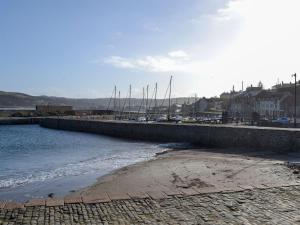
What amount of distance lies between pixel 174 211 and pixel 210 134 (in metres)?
26.1

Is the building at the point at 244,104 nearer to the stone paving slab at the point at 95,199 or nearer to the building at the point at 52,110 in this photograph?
the building at the point at 52,110

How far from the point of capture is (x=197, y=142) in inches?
1451

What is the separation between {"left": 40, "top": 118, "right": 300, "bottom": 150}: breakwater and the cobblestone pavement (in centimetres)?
1621

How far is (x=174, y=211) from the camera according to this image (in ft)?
31.3

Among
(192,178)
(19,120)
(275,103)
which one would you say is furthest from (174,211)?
(19,120)

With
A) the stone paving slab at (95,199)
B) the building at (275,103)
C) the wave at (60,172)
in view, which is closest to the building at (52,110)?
the building at (275,103)

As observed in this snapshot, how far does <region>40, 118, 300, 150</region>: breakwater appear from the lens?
2658 centimetres

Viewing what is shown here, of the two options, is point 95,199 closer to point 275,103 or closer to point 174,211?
point 174,211

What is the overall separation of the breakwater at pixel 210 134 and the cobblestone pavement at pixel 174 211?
53.2 ft

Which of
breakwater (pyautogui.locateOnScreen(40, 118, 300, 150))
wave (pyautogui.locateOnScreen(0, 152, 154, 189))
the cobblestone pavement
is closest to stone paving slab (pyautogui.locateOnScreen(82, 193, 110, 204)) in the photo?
the cobblestone pavement

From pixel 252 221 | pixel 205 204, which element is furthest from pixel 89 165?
pixel 252 221

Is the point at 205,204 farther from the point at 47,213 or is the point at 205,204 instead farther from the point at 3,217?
the point at 3,217

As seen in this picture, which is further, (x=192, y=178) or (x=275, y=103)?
(x=275, y=103)

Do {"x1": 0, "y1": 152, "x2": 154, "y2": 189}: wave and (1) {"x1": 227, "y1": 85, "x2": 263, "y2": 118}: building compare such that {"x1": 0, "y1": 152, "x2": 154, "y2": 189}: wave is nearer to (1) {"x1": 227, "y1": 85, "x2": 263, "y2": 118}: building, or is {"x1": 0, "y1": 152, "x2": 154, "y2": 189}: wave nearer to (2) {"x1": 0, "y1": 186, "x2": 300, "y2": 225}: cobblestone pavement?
(2) {"x1": 0, "y1": 186, "x2": 300, "y2": 225}: cobblestone pavement
